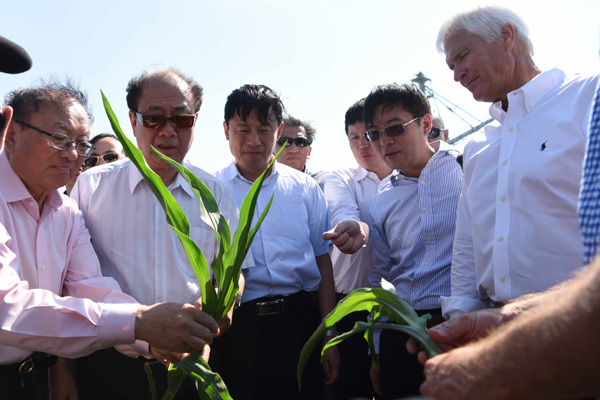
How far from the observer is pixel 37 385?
2061mm

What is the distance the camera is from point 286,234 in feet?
10.4

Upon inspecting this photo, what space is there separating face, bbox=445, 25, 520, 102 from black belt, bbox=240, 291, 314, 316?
1.58 meters

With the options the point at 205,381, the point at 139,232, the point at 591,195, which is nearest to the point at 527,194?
the point at 591,195

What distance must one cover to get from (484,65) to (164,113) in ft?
5.47

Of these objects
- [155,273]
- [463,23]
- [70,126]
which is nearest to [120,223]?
[155,273]

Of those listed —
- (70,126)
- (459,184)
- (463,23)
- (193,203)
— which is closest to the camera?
(70,126)

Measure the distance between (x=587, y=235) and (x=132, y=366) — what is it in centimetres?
207

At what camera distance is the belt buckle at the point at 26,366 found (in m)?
1.99

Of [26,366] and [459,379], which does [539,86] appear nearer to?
[459,379]

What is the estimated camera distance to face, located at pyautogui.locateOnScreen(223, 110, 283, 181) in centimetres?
328

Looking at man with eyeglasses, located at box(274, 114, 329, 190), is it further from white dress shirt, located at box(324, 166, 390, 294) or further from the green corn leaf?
the green corn leaf

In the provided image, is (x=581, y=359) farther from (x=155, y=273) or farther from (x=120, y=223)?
(x=120, y=223)

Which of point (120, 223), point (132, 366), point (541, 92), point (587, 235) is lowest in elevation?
point (132, 366)

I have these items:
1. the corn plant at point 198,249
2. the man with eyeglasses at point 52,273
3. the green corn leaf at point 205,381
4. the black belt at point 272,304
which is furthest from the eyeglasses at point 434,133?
the green corn leaf at point 205,381
